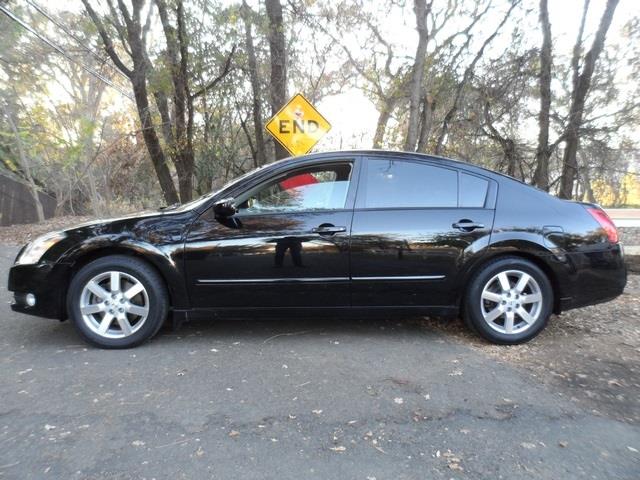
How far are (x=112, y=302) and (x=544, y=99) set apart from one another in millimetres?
10851

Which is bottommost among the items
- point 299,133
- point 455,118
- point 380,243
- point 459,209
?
point 380,243

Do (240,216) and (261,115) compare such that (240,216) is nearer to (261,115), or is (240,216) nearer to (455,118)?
(261,115)

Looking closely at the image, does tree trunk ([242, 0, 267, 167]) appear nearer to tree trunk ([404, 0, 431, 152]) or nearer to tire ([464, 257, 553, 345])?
tree trunk ([404, 0, 431, 152])

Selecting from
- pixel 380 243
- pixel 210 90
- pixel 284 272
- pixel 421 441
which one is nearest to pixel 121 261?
pixel 284 272

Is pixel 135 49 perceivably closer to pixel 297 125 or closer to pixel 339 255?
pixel 297 125

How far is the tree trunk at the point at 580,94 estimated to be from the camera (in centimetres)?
1034

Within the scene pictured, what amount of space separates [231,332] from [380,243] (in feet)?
5.04

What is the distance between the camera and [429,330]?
4152 millimetres

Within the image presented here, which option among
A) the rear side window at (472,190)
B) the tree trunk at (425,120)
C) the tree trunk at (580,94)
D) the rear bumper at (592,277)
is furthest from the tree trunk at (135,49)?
the tree trunk at (580,94)

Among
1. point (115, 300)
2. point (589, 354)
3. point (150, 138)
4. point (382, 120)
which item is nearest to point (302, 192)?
point (115, 300)

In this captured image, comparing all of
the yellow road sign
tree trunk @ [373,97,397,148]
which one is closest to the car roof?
the yellow road sign

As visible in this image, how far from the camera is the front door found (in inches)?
144

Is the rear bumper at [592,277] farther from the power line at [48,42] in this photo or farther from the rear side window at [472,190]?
the power line at [48,42]

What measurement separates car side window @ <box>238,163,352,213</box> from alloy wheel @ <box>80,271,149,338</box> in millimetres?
1055
